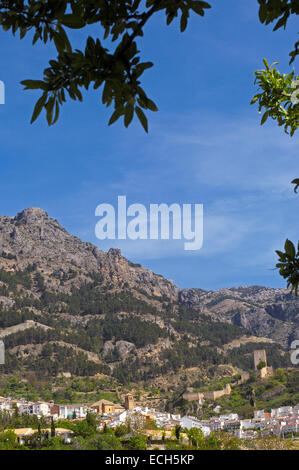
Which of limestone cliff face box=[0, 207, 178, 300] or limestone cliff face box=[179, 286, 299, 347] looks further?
limestone cliff face box=[179, 286, 299, 347]

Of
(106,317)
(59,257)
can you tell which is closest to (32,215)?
(59,257)

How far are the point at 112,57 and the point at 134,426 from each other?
40659mm

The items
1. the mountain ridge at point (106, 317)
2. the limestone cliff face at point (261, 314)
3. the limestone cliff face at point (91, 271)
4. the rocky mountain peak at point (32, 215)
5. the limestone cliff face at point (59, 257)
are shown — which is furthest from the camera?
the rocky mountain peak at point (32, 215)

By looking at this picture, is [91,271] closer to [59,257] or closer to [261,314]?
[59,257]

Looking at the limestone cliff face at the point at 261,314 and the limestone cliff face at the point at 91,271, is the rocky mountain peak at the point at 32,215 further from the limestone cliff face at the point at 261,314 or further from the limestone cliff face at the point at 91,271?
the limestone cliff face at the point at 261,314

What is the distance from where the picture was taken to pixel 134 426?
38781 millimetres

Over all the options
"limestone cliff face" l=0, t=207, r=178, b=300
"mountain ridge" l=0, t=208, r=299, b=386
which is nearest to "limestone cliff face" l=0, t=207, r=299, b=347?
"limestone cliff face" l=0, t=207, r=178, b=300

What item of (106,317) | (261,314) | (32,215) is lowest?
(106,317)

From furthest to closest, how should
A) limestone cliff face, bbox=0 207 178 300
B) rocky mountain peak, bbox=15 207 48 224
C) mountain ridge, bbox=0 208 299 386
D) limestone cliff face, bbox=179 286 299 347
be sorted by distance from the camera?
rocky mountain peak, bbox=15 207 48 224, limestone cliff face, bbox=179 286 299 347, limestone cliff face, bbox=0 207 178 300, mountain ridge, bbox=0 208 299 386

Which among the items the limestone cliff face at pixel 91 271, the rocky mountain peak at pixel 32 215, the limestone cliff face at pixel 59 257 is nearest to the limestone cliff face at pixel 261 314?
the limestone cliff face at pixel 91 271

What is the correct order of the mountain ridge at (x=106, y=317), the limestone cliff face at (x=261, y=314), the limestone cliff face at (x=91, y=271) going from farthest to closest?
1. the limestone cliff face at (x=261, y=314)
2. the limestone cliff face at (x=91, y=271)
3. the mountain ridge at (x=106, y=317)

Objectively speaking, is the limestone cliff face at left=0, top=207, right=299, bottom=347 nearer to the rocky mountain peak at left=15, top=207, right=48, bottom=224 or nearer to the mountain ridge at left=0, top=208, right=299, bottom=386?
the rocky mountain peak at left=15, top=207, right=48, bottom=224
